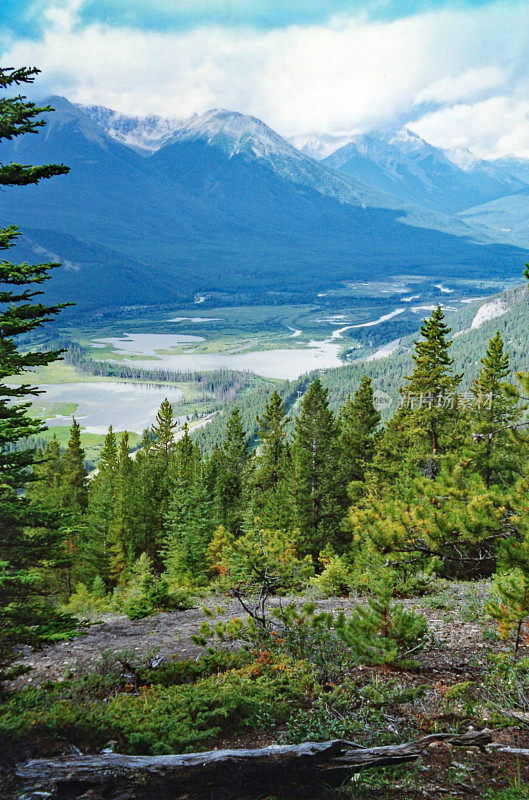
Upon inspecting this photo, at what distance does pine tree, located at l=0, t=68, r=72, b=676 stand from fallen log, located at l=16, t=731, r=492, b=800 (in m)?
2.85

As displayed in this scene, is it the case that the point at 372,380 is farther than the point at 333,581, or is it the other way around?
the point at 372,380

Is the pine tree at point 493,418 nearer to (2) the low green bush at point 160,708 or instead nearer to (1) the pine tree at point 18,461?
(2) the low green bush at point 160,708

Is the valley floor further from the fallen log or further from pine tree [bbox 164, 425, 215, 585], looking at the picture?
pine tree [bbox 164, 425, 215, 585]

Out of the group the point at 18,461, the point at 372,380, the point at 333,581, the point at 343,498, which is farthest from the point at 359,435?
the point at 372,380

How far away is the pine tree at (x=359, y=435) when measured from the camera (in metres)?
34.2

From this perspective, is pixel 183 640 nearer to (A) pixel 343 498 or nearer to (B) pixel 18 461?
(B) pixel 18 461

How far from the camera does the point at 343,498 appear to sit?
119ft

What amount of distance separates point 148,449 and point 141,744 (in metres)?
56.4

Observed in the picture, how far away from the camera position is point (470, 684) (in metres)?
9.15

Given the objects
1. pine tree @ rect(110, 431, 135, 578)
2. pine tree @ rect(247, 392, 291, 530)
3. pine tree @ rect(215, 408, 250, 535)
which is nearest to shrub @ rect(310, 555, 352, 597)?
pine tree @ rect(247, 392, 291, 530)

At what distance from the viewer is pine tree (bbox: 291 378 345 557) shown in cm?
3294

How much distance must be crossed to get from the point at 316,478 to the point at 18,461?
Answer: 84.5ft

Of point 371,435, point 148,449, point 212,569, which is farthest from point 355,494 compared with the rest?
point 148,449

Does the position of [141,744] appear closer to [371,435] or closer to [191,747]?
[191,747]
